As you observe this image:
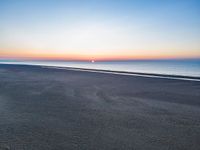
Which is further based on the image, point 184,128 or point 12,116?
point 12,116

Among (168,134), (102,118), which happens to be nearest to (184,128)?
(168,134)

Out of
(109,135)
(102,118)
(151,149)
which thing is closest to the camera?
(151,149)

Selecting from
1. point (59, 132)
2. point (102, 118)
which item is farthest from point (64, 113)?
point (59, 132)

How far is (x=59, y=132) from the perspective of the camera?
6398mm

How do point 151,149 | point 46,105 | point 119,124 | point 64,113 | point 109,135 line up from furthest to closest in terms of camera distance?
point 46,105, point 64,113, point 119,124, point 109,135, point 151,149

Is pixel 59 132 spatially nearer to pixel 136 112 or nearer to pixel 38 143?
pixel 38 143

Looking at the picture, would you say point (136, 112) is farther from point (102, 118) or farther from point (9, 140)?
point (9, 140)

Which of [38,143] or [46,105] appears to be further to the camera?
[46,105]

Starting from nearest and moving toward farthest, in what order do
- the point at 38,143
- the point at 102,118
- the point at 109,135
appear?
the point at 38,143, the point at 109,135, the point at 102,118

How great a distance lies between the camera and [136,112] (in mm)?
8930

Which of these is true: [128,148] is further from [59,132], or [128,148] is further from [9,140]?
[9,140]

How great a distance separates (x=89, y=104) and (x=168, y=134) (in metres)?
4.97

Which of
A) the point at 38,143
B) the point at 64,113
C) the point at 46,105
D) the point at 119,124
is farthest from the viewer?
the point at 46,105

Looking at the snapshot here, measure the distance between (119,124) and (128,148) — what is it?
1970 mm
